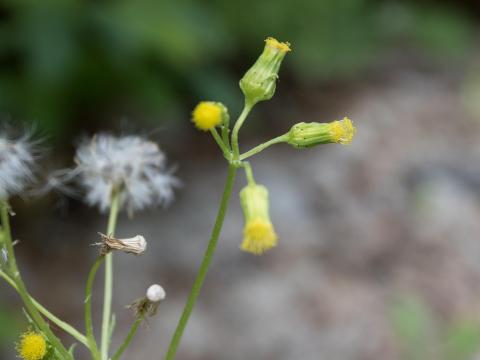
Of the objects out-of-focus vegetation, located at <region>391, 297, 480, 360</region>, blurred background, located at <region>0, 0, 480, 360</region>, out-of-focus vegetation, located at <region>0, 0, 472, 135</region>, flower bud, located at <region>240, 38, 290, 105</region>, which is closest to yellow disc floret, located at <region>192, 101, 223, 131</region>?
flower bud, located at <region>240, 38, 290, 105</region>

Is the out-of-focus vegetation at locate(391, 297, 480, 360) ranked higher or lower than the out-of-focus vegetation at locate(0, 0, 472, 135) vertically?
lower

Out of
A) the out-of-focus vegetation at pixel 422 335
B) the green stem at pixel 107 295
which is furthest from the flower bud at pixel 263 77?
the out-of-focus vegetation at pixel 422 335

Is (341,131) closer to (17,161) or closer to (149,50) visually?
(17,161)

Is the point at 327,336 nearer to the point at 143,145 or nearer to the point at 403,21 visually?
the point at 143,145

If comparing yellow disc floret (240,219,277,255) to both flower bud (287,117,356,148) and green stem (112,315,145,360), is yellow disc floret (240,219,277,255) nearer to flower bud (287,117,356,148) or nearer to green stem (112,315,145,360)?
flower bud (287,117,356,148)

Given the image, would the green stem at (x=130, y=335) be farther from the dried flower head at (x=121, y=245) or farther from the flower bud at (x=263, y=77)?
the flower bud at (x=263, y=77)

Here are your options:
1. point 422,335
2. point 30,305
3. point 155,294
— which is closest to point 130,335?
point 155,294
